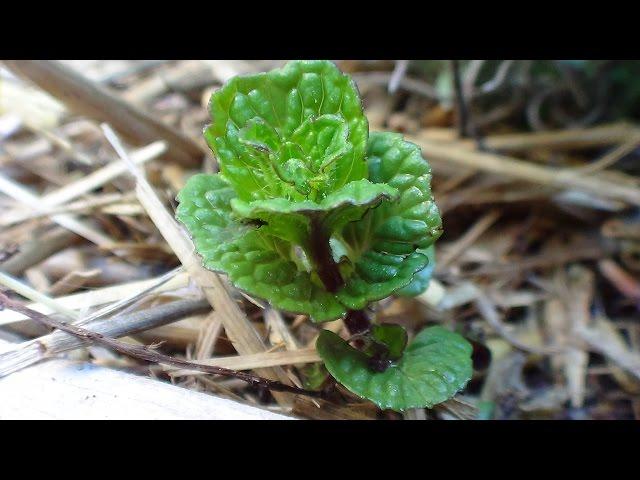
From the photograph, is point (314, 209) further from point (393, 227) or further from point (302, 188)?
point (393, 227)

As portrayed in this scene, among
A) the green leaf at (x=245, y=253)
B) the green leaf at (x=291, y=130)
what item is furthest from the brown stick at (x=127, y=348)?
the green leaf at (x=291, y=130)

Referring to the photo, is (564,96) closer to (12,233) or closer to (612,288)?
(612,288)

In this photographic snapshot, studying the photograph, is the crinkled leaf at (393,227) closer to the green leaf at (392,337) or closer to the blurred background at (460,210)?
the green leaf at (392,337)

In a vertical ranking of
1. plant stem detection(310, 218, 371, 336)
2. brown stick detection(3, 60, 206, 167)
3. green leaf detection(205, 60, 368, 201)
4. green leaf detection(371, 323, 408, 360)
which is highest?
brown stick detection(3, 60, 206, 167)

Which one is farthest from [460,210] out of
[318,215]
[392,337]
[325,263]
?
[318,215]

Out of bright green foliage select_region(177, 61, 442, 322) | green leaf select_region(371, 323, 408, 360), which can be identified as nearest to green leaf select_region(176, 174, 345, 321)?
bright green foliage select_region(177, 61, 442, 322)

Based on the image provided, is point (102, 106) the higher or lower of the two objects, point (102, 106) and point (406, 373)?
the higher

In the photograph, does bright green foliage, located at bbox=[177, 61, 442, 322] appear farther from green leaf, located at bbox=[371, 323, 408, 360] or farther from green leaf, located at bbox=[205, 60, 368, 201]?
green leaf, located at bbox=[371, 323, 408, 360]

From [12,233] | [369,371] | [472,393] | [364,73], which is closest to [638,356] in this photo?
[472,393]
